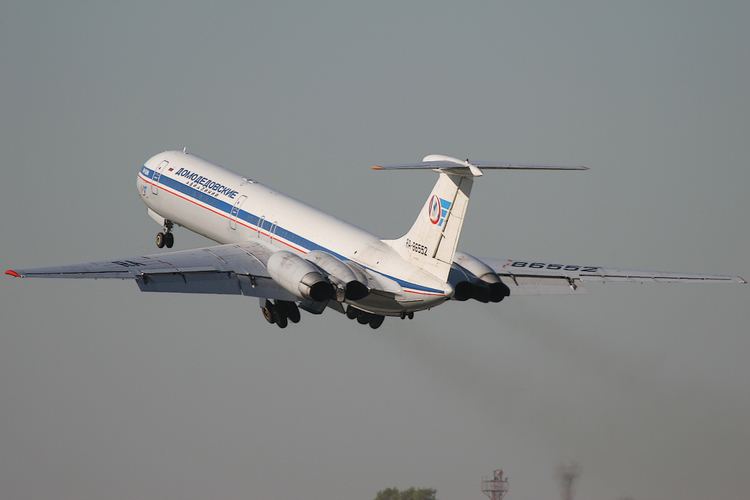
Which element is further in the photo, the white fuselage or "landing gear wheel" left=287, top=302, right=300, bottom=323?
"landing gear wheel" left=287, top=302, right=300, bottom=323

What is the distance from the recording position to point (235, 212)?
58.9 m

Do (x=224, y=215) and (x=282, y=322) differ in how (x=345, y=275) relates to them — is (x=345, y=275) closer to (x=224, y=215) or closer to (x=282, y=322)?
(x=282, y=322)

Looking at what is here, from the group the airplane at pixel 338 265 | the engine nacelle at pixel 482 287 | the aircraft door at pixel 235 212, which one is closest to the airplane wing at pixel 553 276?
the airplane at pixel 338 265

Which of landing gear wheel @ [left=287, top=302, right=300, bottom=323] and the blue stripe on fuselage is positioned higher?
the blue stripe on fuselage

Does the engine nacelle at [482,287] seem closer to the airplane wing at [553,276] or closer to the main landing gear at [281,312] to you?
the airplane wing at [553,276]

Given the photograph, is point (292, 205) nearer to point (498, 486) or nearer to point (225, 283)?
point (225, 283)

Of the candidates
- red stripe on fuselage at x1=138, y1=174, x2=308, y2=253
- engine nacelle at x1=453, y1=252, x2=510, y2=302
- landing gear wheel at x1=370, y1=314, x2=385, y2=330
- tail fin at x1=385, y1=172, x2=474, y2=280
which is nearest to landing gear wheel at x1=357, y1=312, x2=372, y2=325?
landing gear wheel at x1=370, y1=314, x2=385, y2=330

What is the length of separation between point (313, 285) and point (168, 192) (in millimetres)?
14993

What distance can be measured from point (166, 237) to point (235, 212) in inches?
267

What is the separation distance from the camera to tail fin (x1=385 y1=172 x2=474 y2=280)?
48344 millimetres

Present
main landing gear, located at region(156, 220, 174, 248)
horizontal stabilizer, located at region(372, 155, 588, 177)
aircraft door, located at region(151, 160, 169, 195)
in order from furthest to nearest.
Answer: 1. main landing gear, located at region(156, 220, 174, 248)
2. aircraft door, located at region(151, 160, 169, 195)
3. horizontal stabilizer, located at region(372, 155, 588, 177)

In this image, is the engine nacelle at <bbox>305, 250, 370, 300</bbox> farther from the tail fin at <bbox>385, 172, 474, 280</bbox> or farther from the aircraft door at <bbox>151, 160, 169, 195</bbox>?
the aircraft door at <bbox>151, 160, 169, 195</bbox>

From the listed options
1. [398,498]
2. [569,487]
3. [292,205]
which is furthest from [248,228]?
[569,487]

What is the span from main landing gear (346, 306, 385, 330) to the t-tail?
3356 mm
